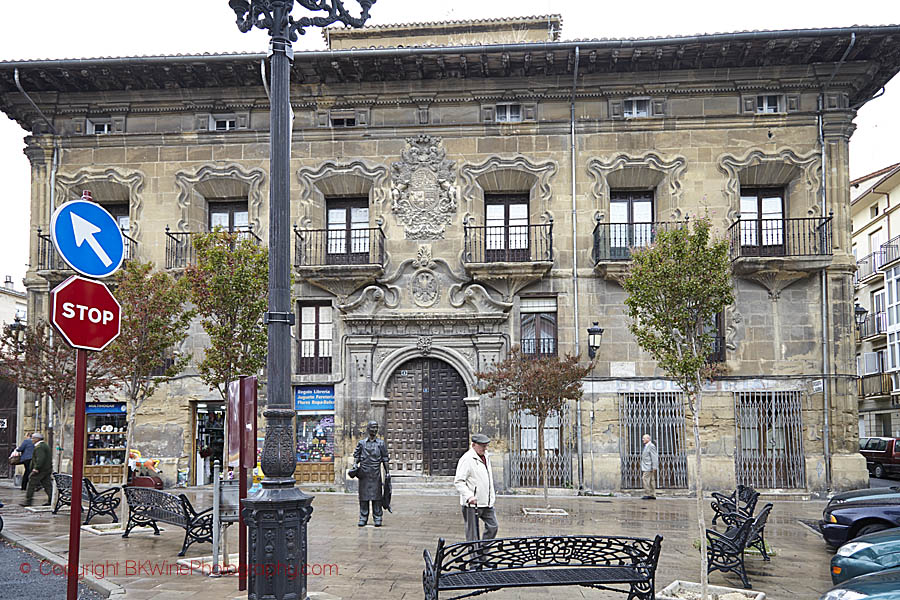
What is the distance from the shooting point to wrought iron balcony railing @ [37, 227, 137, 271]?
70.2 ft

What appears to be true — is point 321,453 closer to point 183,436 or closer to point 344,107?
point 183,436

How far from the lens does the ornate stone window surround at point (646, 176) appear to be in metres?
20.6

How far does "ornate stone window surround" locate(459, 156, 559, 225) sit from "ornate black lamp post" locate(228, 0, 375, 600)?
1365 centimetres

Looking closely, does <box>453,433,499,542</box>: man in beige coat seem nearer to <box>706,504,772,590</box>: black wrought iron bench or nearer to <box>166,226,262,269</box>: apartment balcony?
<box>706,504,772,590</box>: black wrought iron bench

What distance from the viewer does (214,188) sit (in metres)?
21.8

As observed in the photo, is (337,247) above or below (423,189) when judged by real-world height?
below

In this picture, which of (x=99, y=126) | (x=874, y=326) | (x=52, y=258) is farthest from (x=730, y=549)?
(x=874, y=326)

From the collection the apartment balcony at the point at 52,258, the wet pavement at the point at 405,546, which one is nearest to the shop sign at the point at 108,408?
the apartment balcony at the point at 52,258

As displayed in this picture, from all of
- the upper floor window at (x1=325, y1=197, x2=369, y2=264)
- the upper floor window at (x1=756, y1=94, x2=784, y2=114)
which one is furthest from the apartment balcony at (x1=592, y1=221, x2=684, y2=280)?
the upper floor window at (x1=325, y1=197, x2=369, y2=264)

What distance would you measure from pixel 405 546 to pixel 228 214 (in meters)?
13.2

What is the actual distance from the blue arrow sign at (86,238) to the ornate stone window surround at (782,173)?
57.8 ft

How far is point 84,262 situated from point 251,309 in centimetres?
762

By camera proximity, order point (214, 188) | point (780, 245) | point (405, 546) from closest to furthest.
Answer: point (405, 546) < point (780, 245) < point (214, 188)

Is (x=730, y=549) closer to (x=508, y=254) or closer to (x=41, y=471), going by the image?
(x=508, y=254)
